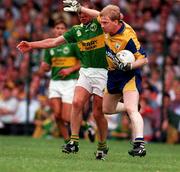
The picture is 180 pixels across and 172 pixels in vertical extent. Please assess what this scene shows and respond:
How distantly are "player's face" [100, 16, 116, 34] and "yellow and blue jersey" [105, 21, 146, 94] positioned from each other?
12 centimetres

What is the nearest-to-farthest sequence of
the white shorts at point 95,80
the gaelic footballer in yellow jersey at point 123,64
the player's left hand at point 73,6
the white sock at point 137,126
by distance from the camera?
1. the white sock at point 137,126
2. the gaelic footballer in yellow jersey at point 123,64
3. the player's left hand at point 73,6
4. the white shorts at point 95,80

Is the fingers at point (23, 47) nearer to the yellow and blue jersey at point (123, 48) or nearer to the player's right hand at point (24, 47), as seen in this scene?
the player's right hand at point (24, 47)

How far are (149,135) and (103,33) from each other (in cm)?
772

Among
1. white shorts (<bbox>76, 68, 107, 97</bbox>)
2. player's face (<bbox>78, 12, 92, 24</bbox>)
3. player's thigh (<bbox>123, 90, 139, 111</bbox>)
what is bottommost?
player's thigh (<bbox>123, 90, 139, 111</bbox>)

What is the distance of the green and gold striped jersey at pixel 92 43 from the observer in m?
12.1

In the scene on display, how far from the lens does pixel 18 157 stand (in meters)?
11.6

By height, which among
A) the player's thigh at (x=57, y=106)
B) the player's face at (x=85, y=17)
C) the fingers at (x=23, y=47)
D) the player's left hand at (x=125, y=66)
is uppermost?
the player's face at (x=85, y=17)

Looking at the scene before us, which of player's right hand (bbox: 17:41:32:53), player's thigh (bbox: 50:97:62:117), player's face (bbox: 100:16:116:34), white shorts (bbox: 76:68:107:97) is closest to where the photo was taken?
player's face (bbox: 100:16:116:34)

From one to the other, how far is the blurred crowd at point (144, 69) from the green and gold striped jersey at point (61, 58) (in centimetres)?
362

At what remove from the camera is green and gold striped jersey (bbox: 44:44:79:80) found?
15.9 meters

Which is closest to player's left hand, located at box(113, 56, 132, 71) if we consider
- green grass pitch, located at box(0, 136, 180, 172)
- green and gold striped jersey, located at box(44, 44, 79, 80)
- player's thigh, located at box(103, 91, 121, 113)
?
player's thigh, located at box(103, 91, 121, 113)

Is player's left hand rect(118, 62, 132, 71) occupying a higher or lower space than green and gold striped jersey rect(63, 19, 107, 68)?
lower

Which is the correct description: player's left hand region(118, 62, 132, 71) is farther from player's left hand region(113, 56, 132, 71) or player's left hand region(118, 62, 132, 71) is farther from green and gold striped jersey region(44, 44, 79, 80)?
green and gold striped jersey region(44, 44, 79, 80)

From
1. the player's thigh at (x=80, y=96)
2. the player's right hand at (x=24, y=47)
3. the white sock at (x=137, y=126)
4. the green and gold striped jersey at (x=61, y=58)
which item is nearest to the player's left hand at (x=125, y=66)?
the white sock at (x=137, y=126)
